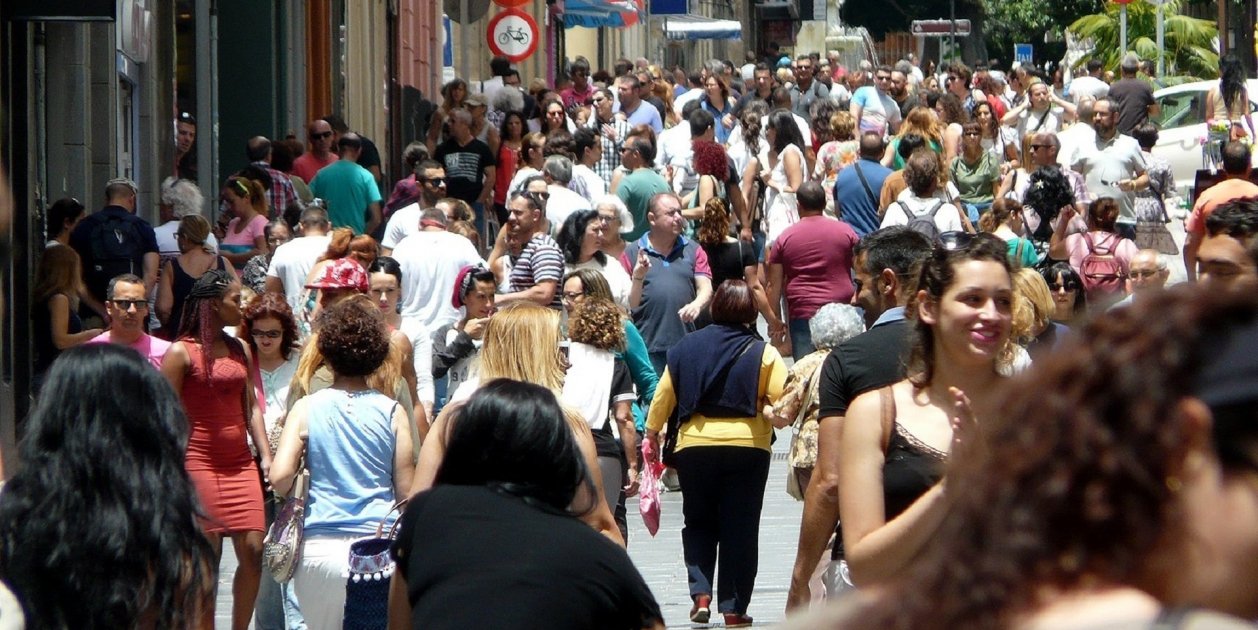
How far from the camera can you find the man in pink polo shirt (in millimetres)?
11852

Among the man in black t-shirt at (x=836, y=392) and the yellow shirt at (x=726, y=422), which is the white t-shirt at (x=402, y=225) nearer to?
the yellow shirt at (x=726, y=422)

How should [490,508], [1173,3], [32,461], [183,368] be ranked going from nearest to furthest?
[490,508], [32,461], [183,368], [1173,3]

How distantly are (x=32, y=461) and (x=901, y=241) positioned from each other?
3539 millimetres

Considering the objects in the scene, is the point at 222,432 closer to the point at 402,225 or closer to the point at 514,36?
the point at 402,225

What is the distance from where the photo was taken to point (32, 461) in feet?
15.8

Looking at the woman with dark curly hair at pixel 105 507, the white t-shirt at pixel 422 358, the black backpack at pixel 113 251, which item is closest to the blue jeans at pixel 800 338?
the white t-shirt at pixel 422 358

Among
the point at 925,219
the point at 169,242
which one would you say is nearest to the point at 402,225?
the point at 169,242

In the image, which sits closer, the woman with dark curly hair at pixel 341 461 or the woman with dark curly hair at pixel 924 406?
the woman with dark curly hair at pixel 924 406

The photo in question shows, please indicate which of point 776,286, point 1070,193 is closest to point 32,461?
point 776,286

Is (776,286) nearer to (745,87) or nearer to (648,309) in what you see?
(648,309)

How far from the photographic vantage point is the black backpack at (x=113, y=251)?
13383mm

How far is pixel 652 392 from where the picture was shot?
9570mm

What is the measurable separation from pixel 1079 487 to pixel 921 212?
12.5 m

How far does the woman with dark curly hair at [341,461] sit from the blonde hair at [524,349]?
37 cm
